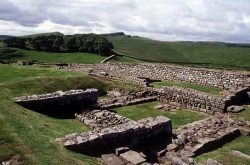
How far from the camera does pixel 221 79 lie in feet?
110

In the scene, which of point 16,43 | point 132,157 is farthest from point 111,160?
point 16,43

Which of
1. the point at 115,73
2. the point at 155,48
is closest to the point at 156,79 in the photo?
the point at 115,73

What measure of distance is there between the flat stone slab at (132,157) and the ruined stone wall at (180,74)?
1918cm

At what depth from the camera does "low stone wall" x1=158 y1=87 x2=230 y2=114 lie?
84.7 ft

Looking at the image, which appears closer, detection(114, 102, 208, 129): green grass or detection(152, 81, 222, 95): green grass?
detection(114, 102, 208, 129): green grass

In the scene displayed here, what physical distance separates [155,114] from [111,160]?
11681mm

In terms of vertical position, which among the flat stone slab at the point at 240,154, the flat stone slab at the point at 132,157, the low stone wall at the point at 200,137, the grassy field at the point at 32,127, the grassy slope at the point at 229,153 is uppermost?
the grassy field at the point at 32,127

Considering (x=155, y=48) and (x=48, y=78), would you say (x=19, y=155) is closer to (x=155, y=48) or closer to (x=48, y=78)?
(x=48, y=78)

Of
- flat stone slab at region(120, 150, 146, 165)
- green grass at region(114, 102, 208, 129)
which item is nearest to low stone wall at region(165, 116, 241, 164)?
flat stone slab at region(120, 150, 146, 165)

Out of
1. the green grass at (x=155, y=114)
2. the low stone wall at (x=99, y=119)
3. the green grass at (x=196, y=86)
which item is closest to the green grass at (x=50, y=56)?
the green grass at (x=196, y=86)

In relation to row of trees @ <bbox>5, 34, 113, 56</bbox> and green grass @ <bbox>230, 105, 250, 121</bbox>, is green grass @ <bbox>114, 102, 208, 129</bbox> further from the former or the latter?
row of trees @ <bbox>5, 34, 113, 56</bbox>

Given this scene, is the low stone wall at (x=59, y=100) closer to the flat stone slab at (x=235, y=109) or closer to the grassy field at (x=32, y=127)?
the grassy field at (x=32, y=127)

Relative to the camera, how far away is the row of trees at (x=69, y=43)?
73.3m

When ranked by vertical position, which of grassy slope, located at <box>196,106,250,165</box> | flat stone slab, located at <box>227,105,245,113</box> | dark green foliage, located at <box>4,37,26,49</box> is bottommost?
grassy slope, located at <box>196,106,250,165</box>
